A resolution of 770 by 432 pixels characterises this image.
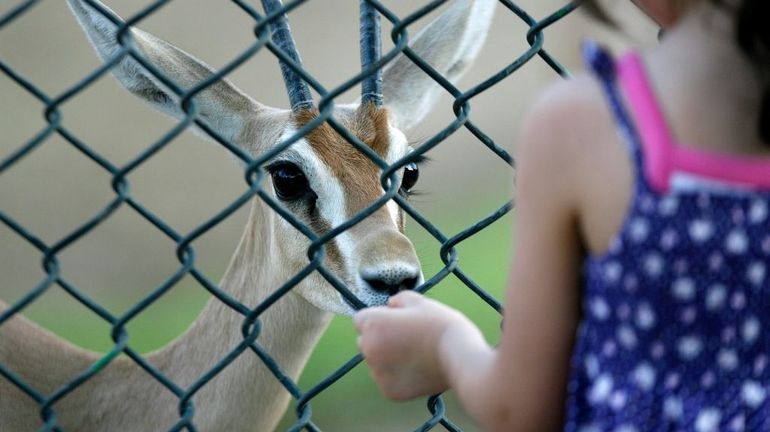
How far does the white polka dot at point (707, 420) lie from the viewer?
1249 mm

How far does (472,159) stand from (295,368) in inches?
233

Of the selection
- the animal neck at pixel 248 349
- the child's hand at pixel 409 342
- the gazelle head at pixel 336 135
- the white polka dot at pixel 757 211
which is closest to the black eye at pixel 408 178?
the gazelle head at pixel 336 135

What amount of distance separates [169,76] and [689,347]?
1877mm

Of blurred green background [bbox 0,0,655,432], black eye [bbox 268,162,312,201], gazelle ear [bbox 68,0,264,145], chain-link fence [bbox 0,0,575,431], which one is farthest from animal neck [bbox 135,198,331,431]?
blurred green background [bbox 0,0,655,432]

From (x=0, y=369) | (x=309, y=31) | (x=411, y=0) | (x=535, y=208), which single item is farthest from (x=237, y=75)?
(x=535, y=208)

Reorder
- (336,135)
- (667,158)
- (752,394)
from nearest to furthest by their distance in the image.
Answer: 1. (667,158)
2. (752,394)
3. (336,135)

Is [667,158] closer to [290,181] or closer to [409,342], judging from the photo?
[409,342]

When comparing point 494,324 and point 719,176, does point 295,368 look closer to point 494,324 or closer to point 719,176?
point 719,176

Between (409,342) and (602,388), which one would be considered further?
(409,342)

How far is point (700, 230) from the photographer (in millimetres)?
1179

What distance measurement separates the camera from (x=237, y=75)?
28.2 feet

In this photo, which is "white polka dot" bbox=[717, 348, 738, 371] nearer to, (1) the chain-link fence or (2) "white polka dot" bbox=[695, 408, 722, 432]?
(2) "white polka dot" bbox=[695, 408, 722, 432]

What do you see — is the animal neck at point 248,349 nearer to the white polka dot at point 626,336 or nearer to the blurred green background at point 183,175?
the white polka dot at point 626,336

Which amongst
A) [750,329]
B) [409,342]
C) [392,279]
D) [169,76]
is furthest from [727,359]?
[169,76]
